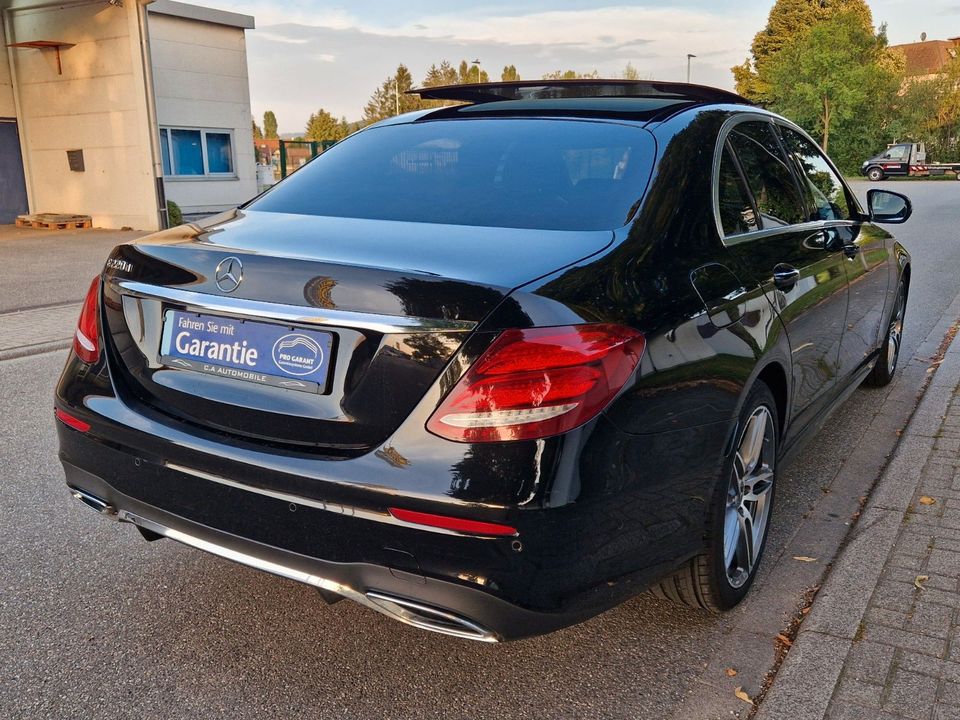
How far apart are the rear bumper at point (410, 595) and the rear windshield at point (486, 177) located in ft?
3.40

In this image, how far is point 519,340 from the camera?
79.6 inches

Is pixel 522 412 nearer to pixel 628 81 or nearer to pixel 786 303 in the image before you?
pixel 786 303

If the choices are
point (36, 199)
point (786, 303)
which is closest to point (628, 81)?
point (786, 303)

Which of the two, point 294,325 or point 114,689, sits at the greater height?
point 294,325

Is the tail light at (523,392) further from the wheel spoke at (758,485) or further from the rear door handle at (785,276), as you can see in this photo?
the rear door handle at (785,276)

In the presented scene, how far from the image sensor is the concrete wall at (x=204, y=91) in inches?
813

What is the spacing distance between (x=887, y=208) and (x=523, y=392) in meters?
3.61

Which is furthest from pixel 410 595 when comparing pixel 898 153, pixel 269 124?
pixel 269 124

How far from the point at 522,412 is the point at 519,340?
17 centimetres

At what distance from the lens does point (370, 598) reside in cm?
216

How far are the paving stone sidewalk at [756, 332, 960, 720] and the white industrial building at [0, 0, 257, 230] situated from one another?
1638 cm

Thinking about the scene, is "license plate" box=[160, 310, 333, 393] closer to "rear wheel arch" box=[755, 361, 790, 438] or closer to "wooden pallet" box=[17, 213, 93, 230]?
"rear wheel arch" box=[755, 361, 790, 438]

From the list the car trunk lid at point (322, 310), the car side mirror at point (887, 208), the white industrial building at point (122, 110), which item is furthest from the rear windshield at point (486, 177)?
the white industrial building at point (122, 110)

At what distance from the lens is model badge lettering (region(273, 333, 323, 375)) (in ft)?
7.13
